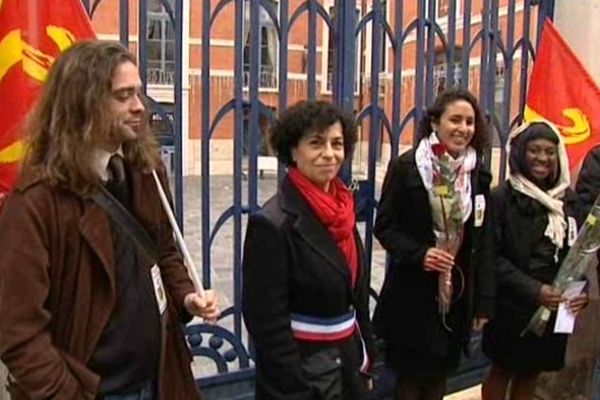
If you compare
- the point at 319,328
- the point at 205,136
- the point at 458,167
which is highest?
the point at 205,136

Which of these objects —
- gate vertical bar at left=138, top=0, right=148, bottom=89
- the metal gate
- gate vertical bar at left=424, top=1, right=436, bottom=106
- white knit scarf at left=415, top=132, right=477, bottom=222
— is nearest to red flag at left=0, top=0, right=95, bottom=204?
the metal gate

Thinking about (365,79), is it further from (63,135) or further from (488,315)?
(63,135)

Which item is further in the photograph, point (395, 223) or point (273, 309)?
point (395, 223)

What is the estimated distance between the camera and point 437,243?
9.51ft

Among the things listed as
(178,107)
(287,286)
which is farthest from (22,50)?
(287,286)

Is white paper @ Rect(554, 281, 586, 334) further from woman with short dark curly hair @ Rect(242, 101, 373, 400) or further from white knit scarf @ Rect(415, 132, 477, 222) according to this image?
woman with short dark curly hair @ Rect(242, 101, 373, 400)

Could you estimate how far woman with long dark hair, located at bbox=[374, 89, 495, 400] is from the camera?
113 inches

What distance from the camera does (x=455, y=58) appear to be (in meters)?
3.95

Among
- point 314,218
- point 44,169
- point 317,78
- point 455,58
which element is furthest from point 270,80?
point 44,169

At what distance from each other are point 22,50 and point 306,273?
1.25m

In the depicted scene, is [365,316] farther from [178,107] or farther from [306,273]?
[178,107]

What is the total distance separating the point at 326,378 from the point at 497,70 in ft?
7.93

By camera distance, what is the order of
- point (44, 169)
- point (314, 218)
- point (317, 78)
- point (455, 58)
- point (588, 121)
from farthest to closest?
point (455, 58), point (588, 121), point (317, 78), point (314, 218), point (44, 169)

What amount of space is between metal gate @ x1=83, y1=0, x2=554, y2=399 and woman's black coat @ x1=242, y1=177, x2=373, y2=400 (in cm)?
83
